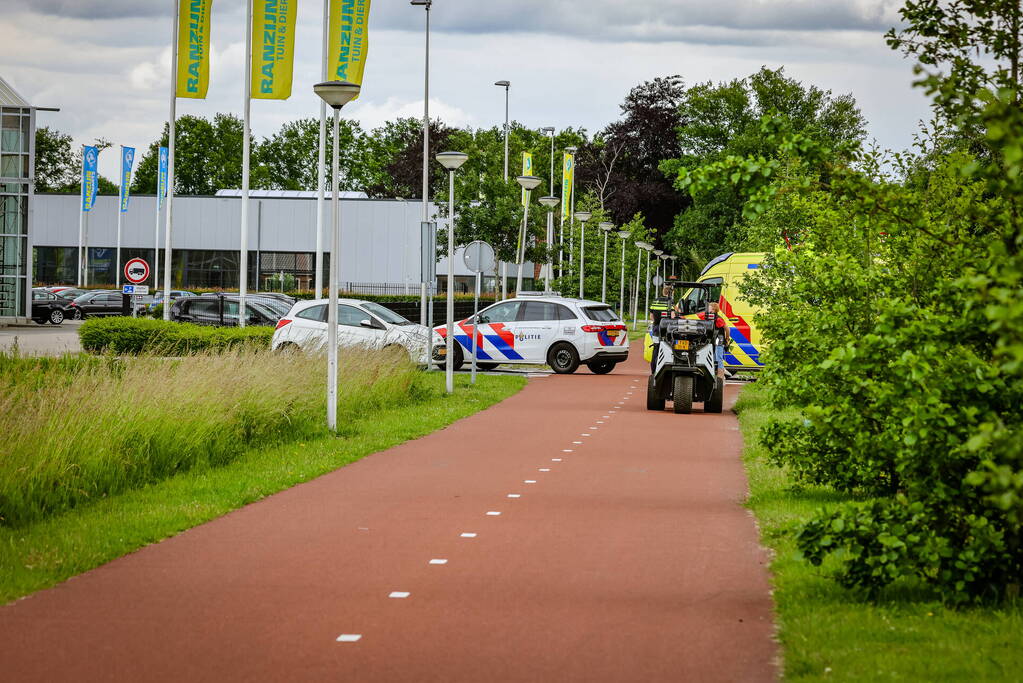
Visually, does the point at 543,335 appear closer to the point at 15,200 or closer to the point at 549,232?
the point at 549,232

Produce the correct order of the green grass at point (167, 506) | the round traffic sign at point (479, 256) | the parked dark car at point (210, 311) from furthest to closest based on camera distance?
the parked dark car at point (210, 311) < the round traffic sign at point (479, 256) < the green grass at point (167, 506)

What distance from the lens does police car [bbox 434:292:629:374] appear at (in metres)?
28.4

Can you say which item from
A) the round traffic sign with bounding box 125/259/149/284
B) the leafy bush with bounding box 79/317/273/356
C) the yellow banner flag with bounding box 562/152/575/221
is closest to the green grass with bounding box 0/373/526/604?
the leafy bush with bounding box 79/317/273/356

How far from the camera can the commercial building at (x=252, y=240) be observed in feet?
231

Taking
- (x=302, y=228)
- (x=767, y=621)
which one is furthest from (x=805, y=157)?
(x=302, y=228)

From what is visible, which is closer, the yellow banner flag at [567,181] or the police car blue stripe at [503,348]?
the police car blue stripe at [503,348]

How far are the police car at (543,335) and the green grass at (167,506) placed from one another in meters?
11.3

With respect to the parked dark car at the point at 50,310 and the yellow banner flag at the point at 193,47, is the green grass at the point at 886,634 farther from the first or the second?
the parked dark car at the point at 50,310

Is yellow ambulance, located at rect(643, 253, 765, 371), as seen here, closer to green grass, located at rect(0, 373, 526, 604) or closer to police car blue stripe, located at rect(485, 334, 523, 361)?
police car blue stripe, located at rect(485, 334, 523, 361)

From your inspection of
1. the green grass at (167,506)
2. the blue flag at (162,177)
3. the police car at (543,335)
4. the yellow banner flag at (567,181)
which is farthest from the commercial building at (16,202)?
the green grass at (167,506)

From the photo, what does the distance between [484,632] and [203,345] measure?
58.2 ft

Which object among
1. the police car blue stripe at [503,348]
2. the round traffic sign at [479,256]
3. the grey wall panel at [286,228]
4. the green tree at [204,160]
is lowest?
the police car blue stripe at [503,348]

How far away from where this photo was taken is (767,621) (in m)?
6.43

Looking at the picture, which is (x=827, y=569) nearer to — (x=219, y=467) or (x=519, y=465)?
(x=519, y=465)
